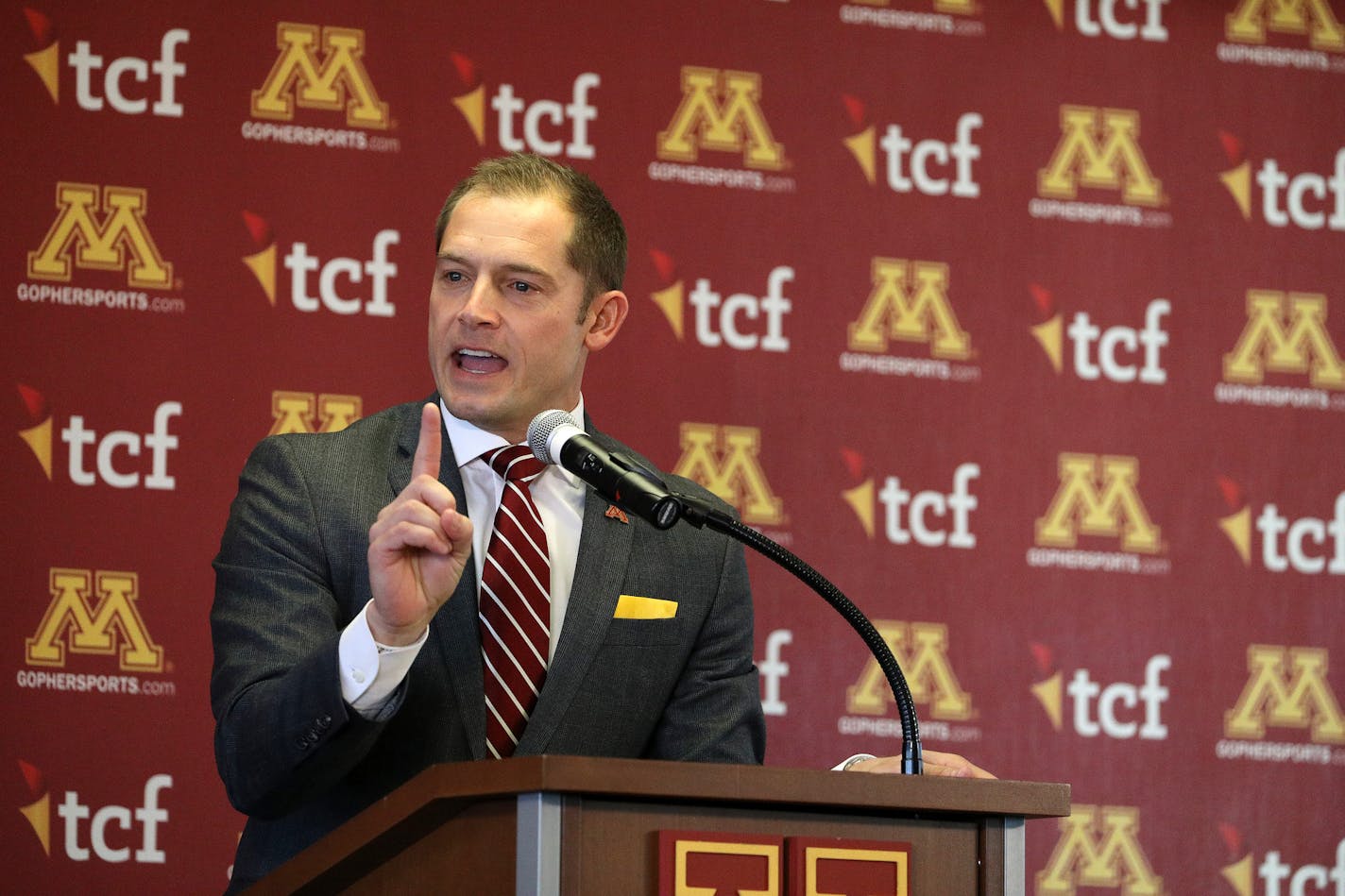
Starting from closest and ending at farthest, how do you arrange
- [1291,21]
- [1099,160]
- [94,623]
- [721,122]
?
[94,623] < [721,122] < [1099,160] < [1291,21]

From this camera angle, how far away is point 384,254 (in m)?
3.65

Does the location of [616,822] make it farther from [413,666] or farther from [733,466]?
[733,466]

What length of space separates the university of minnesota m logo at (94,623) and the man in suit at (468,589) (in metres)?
1.15

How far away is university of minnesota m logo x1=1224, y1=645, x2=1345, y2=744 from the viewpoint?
154 inches

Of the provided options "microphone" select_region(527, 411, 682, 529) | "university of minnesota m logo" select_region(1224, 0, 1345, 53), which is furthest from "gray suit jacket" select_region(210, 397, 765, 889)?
"university of minnesota m logo" select_region(1224, 0, 1345, 53)

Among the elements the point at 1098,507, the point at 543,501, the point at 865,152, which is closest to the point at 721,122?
the point at 865,152

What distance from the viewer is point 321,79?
12.0 ft

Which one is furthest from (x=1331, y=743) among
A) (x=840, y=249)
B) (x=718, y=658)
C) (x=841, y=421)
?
(x=718, y=658)

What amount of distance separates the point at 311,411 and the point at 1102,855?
2.00 meters

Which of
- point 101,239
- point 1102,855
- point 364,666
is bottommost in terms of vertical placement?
point 1102,855

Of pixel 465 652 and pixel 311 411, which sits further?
pixel 311 411

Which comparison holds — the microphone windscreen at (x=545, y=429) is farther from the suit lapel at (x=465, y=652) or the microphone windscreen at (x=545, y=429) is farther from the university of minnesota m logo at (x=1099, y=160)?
the university of minnesota m logo at (x=1099, y=160)

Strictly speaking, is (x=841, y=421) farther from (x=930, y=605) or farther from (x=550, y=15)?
(x=550, y=15)

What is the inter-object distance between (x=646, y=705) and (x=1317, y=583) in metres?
2.21
